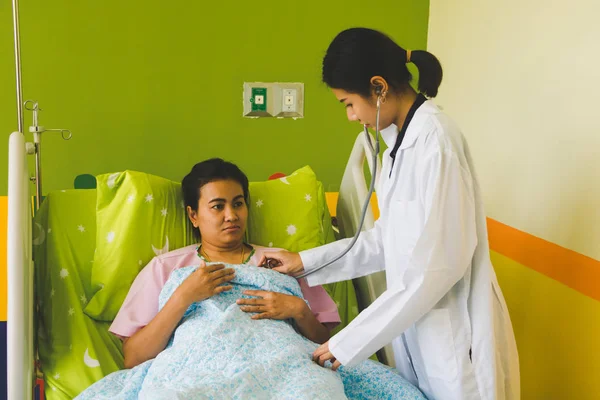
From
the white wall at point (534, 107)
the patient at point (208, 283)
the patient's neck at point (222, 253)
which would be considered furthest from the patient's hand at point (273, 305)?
the white wall at point (534, 107)

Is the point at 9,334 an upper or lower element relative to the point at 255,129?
lower

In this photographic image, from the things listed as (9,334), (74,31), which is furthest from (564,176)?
(74,31)

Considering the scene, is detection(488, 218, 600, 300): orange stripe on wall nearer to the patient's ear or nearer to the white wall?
the white wall

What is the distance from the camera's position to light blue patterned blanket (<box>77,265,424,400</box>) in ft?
4.17

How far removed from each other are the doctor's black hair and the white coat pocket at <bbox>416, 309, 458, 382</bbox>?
21.3 inches

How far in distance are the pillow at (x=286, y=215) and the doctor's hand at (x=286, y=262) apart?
21 cm

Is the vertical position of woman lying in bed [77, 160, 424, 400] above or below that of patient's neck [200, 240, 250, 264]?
below

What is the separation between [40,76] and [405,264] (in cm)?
168

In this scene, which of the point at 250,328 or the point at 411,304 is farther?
the point at 250,328

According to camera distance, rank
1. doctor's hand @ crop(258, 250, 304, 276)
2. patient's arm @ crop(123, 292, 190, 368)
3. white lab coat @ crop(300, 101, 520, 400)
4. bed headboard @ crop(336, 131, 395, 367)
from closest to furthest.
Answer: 1. white lab coat @ crop(300, 101, 520, 400)
2. patient's arm @ crop(123, 292, 190, 368)
3. doctor's hand @ crop(258, 250, 304, 276)
4. bed headboard @ crop(336, 131, 395, 367)

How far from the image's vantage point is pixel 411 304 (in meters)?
1.28

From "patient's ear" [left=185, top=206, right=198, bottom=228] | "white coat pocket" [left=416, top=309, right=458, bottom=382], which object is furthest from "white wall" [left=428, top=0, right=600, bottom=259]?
"patient's ear" [left=185, top=206, right=198, bottom=228]

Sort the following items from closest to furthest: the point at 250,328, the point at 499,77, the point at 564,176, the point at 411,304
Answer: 1. the point at 411,304
2. the point at 250,328
3. the point at 564,176
4. the point at 499,77

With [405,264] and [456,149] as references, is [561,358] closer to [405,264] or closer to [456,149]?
[405,264]
